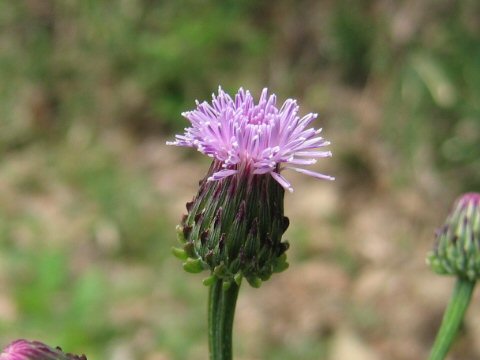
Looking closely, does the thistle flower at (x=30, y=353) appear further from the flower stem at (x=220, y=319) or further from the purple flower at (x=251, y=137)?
the purple flower at (x=251, y=137)

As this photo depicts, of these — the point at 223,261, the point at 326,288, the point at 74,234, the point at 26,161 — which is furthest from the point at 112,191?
the point at 223,261

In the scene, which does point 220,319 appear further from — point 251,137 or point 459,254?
point 459,254

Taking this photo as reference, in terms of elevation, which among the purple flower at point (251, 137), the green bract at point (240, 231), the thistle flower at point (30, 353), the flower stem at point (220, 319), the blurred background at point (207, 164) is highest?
the blurred background at point (207, 164)

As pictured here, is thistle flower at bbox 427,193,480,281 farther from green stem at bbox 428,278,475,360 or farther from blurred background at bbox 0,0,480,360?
blurred background at bbox 0,0,480,360

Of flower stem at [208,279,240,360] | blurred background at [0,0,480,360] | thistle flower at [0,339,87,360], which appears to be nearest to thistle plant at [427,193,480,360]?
flower stem at [208,279,240,360]

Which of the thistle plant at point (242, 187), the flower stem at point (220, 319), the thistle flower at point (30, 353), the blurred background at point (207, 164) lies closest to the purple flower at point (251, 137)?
the thistle plant at point (242, 187)

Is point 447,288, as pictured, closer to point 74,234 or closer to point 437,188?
point 437,188
